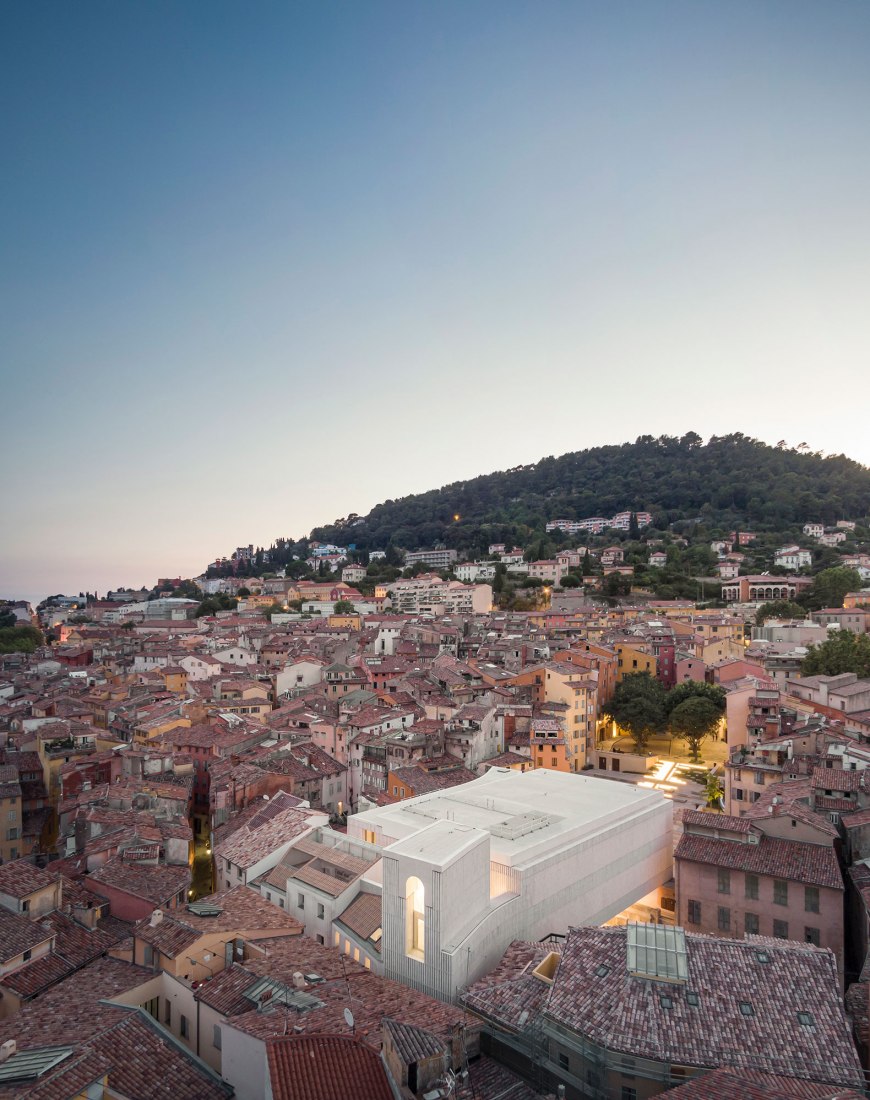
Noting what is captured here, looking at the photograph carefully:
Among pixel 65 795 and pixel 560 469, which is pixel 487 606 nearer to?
pixel 65 795

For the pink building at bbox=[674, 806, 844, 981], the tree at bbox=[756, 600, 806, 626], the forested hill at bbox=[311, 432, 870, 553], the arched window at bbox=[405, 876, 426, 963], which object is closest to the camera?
the arched window at bbox=[405, 876, 426, 963]

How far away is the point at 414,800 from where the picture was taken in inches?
808

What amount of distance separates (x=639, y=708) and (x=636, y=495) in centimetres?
9358

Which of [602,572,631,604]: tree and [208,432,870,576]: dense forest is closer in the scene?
[602,572,631,604]: tree

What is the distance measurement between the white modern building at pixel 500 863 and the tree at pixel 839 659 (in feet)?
62.4

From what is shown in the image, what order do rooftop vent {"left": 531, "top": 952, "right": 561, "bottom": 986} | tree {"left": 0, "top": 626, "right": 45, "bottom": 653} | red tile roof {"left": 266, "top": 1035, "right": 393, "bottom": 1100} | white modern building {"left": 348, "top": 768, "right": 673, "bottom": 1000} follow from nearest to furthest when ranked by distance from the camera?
red tile roof {"left": 266, "top": 1035, "right": 393, "bottom": 1100} < rooftop vent {"left": 531, "top": 952, "right": 561, "bottom": 986} < white modern building {"left": 348, "top": 768, "right": 673, "bottom": 1000} < tree {"left": 0, "top": 626, "right": 45, "bottom": 653}

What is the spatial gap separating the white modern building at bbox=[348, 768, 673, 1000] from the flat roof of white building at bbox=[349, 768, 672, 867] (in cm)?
→ 3

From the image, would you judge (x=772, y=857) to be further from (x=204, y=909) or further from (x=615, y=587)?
(x=615, y=587)

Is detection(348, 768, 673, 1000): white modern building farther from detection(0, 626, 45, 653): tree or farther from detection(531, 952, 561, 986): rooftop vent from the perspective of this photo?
detection(0, 626, 45, 653): tree

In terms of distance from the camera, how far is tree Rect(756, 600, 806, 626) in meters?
58.8

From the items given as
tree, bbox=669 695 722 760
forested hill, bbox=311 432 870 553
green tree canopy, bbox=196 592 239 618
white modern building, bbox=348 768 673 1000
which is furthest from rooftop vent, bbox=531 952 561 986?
forested hill, bbox=311 432 870 553

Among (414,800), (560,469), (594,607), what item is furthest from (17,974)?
(560,469)

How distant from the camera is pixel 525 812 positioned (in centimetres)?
1922

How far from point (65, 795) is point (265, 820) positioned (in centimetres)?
920
